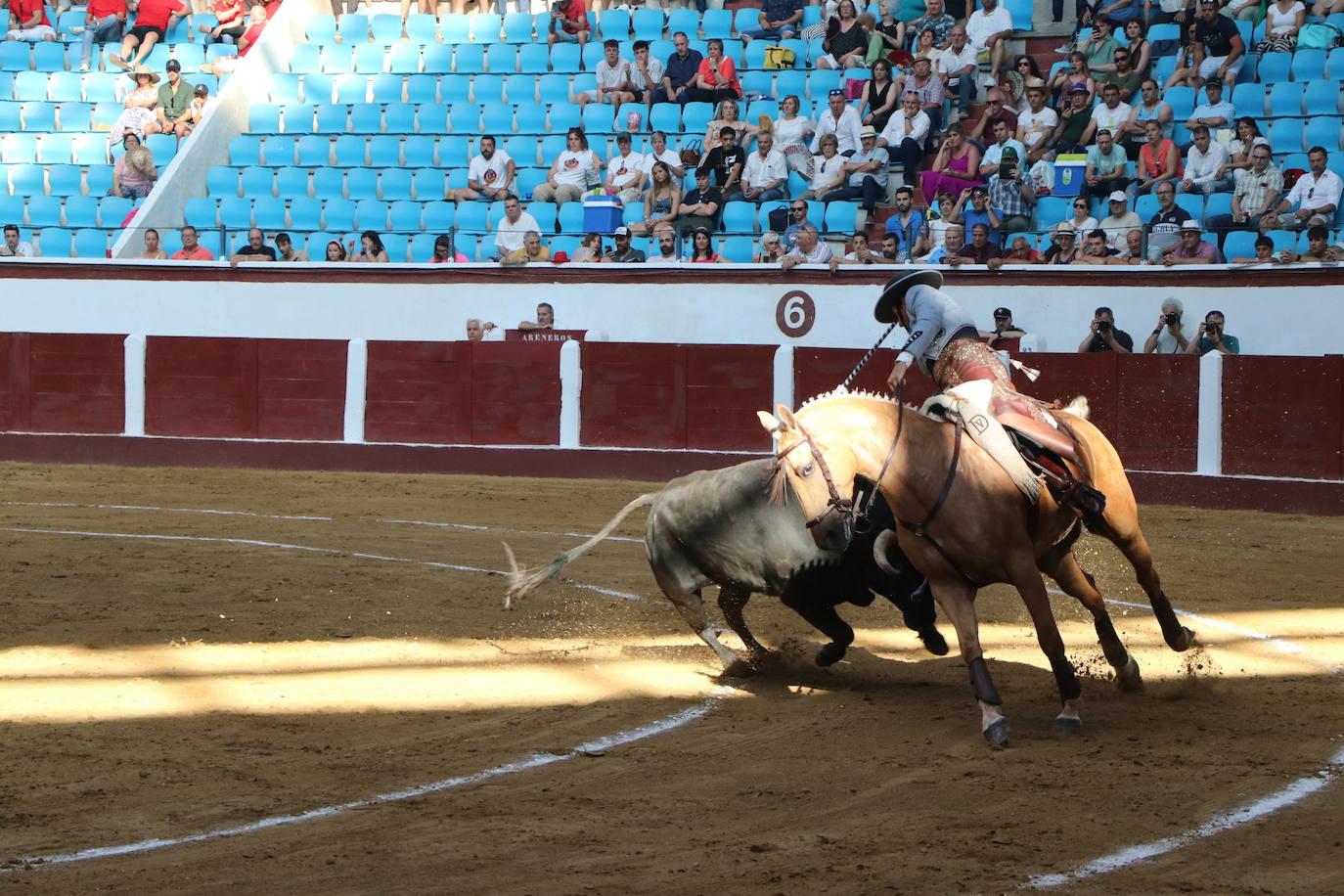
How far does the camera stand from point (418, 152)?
18203 millimetres

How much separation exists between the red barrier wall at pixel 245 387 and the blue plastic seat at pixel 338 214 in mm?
2193

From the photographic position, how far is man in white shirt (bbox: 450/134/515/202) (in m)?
17.0

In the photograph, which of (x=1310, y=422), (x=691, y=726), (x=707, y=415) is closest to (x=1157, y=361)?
(x=1310, y=422)

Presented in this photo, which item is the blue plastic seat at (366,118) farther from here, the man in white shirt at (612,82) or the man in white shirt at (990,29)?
the man in white shirt at (990,29)

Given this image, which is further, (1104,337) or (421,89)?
(421,89)

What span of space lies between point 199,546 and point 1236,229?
879 cm

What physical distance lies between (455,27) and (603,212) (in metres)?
4.88

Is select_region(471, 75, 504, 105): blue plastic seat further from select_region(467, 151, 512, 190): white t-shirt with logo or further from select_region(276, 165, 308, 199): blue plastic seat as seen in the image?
select_region(276, 165, 308, 199): blue plastic seat

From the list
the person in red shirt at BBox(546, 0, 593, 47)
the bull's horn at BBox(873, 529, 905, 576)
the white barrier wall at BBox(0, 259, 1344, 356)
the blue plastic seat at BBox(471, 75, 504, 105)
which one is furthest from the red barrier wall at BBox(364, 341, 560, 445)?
the bull's horn at BBox(873, 529, 905, 576)

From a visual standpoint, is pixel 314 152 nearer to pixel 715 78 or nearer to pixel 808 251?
pixel 715 78

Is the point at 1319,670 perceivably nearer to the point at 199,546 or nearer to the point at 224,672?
the point at 224,672

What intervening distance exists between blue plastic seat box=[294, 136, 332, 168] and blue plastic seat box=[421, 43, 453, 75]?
1.60 metres

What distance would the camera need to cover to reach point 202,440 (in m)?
16.0

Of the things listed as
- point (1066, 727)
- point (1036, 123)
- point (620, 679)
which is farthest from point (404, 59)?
point (1066, 727)
